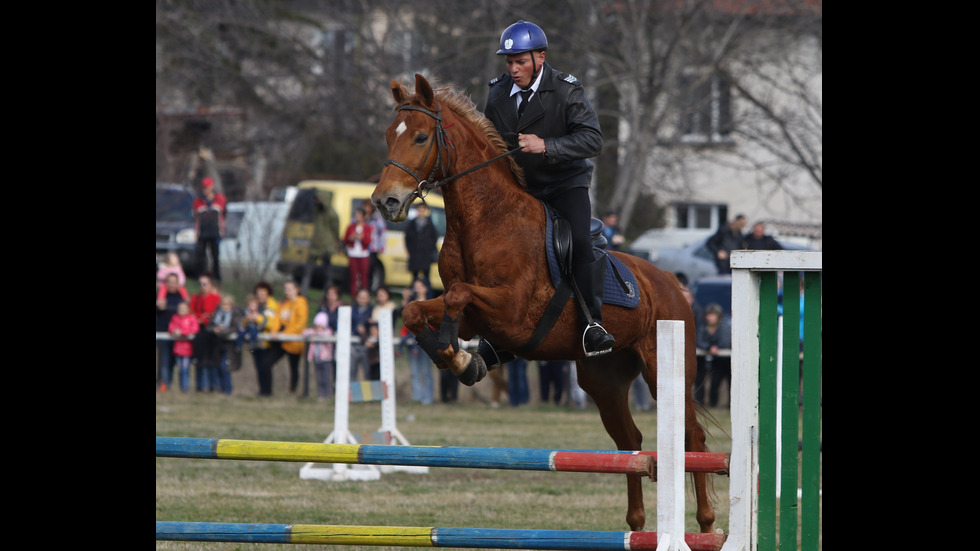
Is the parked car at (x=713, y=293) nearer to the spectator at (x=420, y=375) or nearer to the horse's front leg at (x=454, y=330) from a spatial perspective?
the spectator at (x=420, y=375)

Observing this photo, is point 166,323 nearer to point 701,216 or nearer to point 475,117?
point 475,117

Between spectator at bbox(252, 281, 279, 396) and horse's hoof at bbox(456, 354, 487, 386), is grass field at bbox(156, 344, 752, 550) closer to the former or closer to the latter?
spectator at bbox(252, 281, 279, 396)

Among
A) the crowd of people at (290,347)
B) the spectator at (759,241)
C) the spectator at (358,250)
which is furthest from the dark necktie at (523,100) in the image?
the spectator at (358,250)

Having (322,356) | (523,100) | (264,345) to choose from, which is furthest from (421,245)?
(523,100)

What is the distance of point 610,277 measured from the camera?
6246 mm

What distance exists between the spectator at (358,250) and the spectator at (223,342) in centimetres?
249

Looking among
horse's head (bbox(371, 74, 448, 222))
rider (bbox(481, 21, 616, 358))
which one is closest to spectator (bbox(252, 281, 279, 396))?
rider (bbox(481, 21, 616, 358))

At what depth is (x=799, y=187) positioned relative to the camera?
1195 inches

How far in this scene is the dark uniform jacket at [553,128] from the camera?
591 centimetres

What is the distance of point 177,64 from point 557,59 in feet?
26.5

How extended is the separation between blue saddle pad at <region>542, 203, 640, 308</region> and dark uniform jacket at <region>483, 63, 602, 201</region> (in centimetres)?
21

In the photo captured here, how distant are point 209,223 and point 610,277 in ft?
43.7

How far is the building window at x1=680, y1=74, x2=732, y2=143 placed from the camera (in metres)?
21.6
